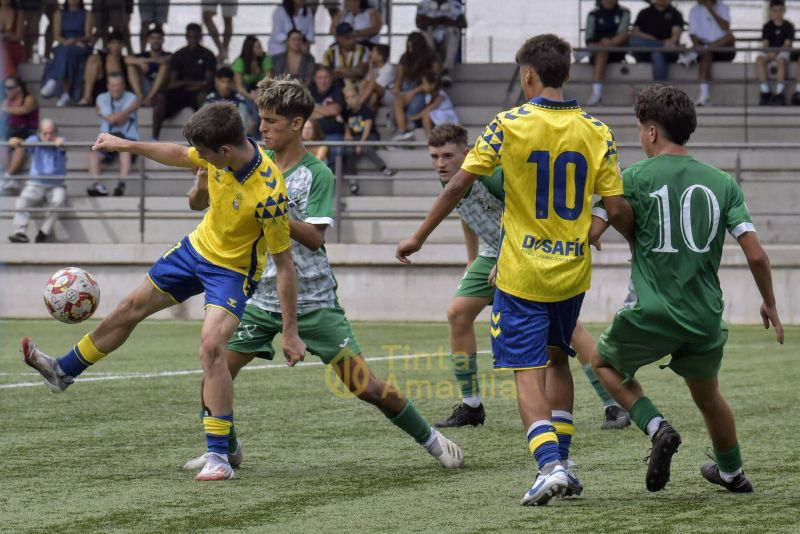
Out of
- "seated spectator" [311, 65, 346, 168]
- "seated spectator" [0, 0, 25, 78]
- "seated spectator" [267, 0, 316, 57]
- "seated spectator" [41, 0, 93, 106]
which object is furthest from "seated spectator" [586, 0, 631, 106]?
"seated spectator" [0, 0, 25, 78]

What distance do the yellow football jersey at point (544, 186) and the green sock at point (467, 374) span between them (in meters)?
2.85

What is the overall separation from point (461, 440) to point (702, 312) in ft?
7.96

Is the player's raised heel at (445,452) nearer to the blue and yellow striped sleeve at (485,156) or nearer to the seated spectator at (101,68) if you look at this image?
the blue and yellow striped sleeve at (485,156)

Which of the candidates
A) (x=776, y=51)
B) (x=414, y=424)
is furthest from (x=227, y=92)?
(x=414, y=424)

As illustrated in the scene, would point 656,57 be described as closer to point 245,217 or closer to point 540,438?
point 245,217

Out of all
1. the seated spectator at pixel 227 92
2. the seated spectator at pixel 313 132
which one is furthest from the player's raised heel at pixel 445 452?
the seated spectator at pixel 227 92

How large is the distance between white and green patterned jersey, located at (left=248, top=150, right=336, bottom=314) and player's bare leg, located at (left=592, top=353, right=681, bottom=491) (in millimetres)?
1480

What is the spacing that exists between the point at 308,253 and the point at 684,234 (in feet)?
6.42

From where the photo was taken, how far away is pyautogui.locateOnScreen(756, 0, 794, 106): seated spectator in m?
20.3

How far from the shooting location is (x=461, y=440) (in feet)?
26.2

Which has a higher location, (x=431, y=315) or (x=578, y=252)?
(x=578, y=252)

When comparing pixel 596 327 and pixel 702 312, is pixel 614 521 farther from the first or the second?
pixel 596 327

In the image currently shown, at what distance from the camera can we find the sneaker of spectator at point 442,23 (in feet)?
69.0

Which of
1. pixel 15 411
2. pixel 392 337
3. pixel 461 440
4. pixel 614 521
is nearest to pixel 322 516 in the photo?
pixel 614 521
